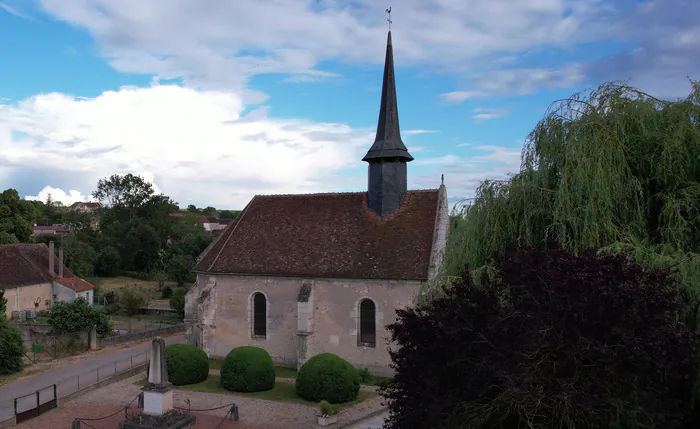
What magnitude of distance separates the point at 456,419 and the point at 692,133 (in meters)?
6.92

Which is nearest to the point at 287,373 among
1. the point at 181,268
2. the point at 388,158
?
the point at 388,158

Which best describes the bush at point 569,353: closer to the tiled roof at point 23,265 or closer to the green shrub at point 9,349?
the green shrub at point 9,349

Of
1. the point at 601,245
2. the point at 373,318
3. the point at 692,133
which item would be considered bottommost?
the point at 373,318

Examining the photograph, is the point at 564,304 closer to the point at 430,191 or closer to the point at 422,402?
the point at 422,402

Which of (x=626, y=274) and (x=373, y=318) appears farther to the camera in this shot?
(x=373, y=318)

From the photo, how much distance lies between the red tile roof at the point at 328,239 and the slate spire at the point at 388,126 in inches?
85.3

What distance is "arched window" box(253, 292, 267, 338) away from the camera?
22.1 metres

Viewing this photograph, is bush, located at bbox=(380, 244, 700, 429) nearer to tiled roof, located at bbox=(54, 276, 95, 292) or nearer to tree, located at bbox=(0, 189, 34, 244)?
tiled roof, located at bbox=(54, 276, 95, 292)

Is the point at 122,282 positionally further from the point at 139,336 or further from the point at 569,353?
the point at 569,353

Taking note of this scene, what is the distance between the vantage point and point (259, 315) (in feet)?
72.8

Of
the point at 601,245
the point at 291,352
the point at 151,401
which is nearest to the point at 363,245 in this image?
the point at 291,352

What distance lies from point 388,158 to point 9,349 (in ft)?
59.2

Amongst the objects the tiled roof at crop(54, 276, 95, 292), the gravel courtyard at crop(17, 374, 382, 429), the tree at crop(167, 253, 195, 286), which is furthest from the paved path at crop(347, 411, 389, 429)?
the tree at crop(167, 253, 195, 286)

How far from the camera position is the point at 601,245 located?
9430 mm
